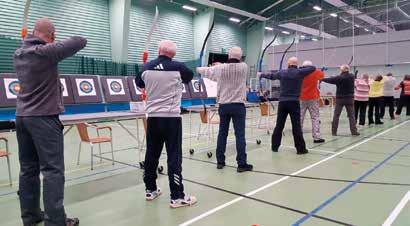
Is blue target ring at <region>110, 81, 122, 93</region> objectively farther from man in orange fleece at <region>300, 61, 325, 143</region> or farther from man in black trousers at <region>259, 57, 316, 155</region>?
man in orange fleece at <region>300, 61, 325, 143</region>

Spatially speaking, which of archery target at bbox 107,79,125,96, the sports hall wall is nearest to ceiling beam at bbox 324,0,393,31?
the sports hall wall

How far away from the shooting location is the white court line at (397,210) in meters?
2.56

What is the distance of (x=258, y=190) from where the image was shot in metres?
3.40

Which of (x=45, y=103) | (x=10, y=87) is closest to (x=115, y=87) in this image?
(x=10, y=87)

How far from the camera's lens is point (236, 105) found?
13.5 ft

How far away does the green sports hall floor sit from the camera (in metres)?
2.70

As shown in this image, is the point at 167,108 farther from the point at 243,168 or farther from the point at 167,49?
the point at 243,168

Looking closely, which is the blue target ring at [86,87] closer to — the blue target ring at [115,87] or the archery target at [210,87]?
the blue target ring at [115,87]

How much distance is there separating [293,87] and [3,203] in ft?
13.1

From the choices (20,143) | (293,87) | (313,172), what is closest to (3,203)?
(20,143)

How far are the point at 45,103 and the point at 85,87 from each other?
538 centimetres

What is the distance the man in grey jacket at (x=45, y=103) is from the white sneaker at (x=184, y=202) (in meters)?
0.95

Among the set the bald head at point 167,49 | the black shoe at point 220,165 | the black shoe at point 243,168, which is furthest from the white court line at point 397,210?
the bald head at point 167,49

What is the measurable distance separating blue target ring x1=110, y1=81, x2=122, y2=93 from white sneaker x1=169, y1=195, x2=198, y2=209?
201 inches
